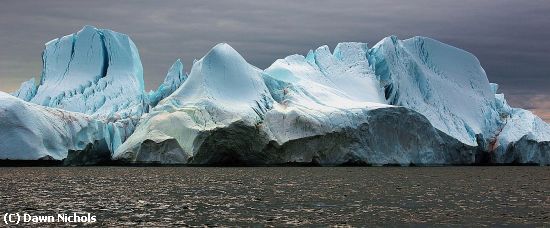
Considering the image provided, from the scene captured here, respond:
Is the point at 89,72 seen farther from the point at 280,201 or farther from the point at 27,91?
the point at 280,201

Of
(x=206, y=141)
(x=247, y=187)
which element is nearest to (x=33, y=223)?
(x=247, y=187)

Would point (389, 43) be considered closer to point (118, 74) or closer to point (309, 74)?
point (309, 74)

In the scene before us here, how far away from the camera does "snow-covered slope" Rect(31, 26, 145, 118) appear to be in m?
71.2

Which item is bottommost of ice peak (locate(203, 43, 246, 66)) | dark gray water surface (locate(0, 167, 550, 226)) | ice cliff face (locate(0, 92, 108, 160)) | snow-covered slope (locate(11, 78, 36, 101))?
dark gray water surface (locate(0, 167, 550, 226))

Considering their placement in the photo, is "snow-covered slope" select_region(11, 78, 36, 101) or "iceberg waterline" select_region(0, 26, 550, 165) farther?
"snow-covered slope" select_region(11, 78, 36, 101)

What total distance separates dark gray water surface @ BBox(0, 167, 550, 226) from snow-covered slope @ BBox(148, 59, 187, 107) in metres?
27.7

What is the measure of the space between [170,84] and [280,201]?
41.2m

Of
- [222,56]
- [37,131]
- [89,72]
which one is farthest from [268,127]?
[89,72]

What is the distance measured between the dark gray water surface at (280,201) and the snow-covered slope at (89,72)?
33.9 metres

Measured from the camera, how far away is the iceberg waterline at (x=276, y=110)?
55.5m

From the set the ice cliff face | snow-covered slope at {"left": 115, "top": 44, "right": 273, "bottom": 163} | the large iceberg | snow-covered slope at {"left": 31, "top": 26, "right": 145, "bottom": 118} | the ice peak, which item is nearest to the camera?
the ice cliff face

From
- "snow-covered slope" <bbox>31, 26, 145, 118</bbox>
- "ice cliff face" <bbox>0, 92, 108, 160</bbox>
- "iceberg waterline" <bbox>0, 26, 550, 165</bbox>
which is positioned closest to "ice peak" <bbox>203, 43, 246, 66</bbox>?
"iceberg waterline" <bbox>0, 26, 550, 165</bbox>

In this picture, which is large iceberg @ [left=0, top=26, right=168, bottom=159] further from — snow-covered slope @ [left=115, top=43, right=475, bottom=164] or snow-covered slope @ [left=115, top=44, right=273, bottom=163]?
snow-covered slope @ [left=115, top=43, right=475, bottom=164]

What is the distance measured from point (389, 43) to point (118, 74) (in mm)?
27953
